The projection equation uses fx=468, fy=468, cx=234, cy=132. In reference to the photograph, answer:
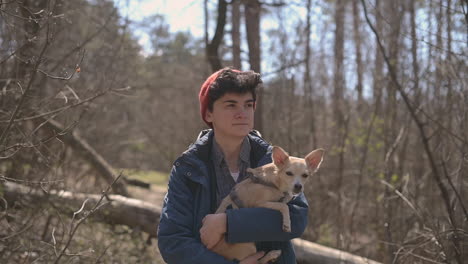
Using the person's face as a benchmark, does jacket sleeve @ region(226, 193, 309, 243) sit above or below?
below

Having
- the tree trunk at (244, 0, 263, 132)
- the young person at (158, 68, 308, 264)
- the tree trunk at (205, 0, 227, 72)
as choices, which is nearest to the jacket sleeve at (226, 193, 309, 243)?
the young person at (158, 68, 308, 264)

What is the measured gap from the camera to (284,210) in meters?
3.10

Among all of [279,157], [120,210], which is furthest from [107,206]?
[279,157]

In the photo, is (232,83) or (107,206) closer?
(232,83)

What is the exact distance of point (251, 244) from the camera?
10.4ft

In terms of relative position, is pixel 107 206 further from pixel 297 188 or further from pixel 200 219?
pixel 297 188

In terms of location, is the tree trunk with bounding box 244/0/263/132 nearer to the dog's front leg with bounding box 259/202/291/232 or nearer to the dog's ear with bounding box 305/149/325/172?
the dog's ear with bounding box 305/149/325/172

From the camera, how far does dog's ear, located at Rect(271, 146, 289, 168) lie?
3.46m

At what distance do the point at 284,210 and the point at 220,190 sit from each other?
1.62 feet

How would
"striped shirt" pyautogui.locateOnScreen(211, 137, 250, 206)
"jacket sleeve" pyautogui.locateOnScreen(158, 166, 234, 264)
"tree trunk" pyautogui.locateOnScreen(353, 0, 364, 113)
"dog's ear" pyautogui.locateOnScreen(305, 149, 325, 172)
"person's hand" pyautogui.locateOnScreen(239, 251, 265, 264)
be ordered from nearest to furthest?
"jacket sleeve" pyautogui.locateOnScreen(158, 166, 234, 264) < "person's hand" pyautogui.locateOnScreen(239, 251, 265, 264) < "striped shirt" pyautogui.locateOnScreen(211, 137, 250, 206) < "dog's ear" pyautogui.locateOnScreen(305, 149, 325, 172) < "tree trunk" pyautogui.locateOnScreen(353, 0, 364, 113)

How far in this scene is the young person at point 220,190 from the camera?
296 cm

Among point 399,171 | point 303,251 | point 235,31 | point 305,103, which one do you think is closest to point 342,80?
point 305,103

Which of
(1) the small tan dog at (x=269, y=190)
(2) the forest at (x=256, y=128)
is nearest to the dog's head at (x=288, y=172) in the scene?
(1) the small tan dog at (x=269, y=190)

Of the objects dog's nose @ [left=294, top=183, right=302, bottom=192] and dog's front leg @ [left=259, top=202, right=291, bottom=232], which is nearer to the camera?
dog's front leg @ [left=259, top=202, right=291, bottom=232]
